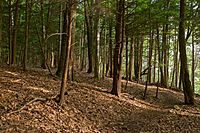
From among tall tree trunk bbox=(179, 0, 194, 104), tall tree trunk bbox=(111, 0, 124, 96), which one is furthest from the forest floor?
tall tree trunk bbox=(179, 0, 194, 104)

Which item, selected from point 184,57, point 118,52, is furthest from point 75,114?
point 184,57

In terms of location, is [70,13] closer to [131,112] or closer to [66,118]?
[66,118]

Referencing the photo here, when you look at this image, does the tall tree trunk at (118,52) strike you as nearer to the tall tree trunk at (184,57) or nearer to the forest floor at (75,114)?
the forest floor at (75,114)

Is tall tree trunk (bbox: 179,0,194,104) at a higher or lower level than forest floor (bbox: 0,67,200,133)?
higher

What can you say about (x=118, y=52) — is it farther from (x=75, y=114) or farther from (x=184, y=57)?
(x=75, y=114)

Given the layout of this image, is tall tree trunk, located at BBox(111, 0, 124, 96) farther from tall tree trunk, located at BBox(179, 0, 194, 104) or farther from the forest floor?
→ tall tree trunk, located at BBox(179, 0, 194, 104)

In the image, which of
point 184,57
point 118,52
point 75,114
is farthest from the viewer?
point 184,57

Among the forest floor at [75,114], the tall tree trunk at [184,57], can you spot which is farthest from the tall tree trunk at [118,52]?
the tall tree trunk at [184,57]

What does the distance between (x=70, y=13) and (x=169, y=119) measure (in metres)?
5.53

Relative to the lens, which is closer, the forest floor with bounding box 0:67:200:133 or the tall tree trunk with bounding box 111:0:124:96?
the forest floor with bounding box 0:67:200:133

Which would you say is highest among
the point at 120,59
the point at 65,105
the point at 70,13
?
the point at 70,13

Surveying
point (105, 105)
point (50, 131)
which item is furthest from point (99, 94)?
point (50, 131)

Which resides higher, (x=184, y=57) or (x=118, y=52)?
(x=118, y=52)

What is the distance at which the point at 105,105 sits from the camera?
37.7 ft
